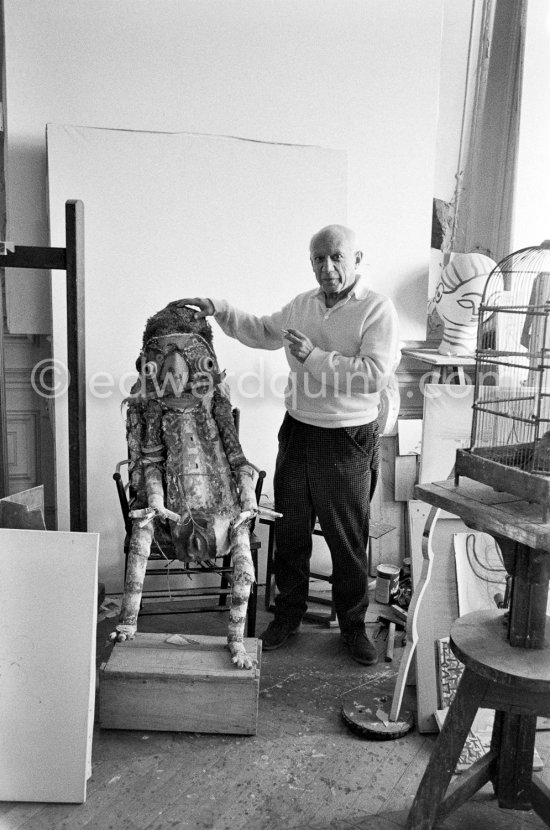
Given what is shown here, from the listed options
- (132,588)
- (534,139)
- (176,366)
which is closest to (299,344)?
(176,366)

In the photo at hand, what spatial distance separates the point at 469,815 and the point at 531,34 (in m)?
3.71

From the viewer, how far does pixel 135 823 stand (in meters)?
2.13

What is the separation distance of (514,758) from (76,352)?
6.46 feet

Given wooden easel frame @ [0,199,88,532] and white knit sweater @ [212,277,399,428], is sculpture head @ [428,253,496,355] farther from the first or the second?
wooden easel frame @ [0,199,88,532]

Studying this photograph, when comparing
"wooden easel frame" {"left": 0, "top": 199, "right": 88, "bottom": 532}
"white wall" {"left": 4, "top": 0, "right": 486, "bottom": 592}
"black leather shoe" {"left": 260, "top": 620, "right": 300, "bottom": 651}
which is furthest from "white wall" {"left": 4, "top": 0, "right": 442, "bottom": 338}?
"black leather shoe" {"left": 260, "top": 620, "right": 300, "bottom": 651}

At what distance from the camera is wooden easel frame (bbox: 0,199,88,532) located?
8.87ft

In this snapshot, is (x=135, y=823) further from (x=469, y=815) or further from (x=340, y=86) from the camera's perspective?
(x=340, y=86)

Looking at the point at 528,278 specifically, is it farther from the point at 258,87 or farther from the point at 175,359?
the point at 258,87

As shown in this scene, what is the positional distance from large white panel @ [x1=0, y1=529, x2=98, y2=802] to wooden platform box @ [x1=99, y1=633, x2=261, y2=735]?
0.27 m

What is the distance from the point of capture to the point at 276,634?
3.22 meters

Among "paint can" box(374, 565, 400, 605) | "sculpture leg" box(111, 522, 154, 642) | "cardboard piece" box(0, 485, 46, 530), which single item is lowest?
"paint can" box(374, 565, 400, 605)

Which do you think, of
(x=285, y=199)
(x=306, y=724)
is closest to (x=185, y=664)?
(x=306, y=724)

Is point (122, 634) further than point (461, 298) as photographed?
No

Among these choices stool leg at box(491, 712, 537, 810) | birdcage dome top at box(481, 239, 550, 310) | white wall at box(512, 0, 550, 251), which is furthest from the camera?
white wall at box(512, 0, 550, 251)
